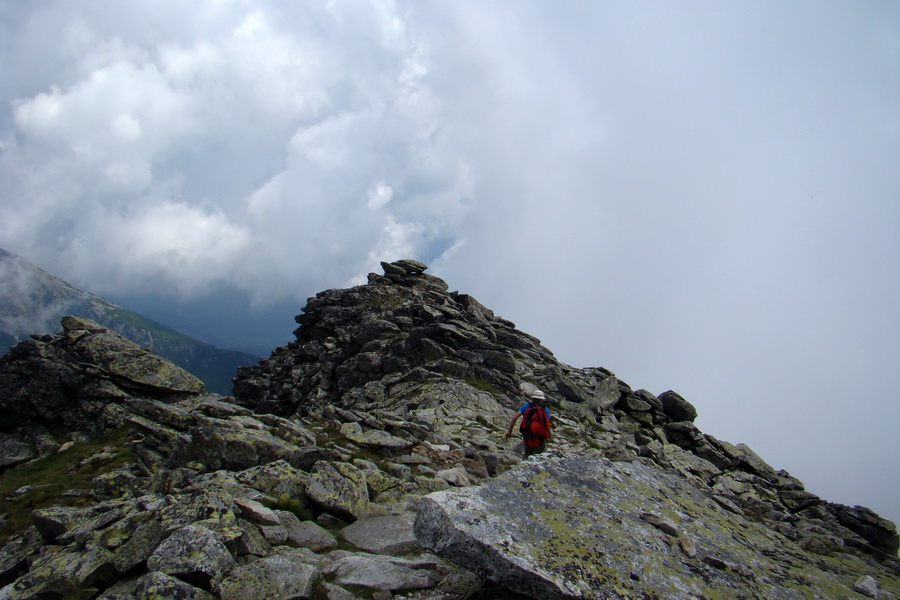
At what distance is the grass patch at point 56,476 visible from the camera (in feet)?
59.3

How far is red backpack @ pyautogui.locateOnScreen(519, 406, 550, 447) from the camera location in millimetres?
16641

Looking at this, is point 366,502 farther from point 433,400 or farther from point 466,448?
point 433,400

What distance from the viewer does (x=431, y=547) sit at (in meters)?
6.39

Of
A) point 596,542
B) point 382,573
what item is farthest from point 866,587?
point 382,573

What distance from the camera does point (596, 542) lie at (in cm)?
662

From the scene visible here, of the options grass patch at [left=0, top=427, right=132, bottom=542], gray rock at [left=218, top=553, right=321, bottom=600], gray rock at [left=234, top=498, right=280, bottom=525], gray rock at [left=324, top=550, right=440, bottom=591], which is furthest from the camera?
grass patch at [left=0, top=427, right=132, bottom=542]

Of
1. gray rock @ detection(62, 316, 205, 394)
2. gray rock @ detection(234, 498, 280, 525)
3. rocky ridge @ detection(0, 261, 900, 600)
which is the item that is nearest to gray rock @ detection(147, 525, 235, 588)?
rocky ridge @ detection(0, 261, 900, 600)

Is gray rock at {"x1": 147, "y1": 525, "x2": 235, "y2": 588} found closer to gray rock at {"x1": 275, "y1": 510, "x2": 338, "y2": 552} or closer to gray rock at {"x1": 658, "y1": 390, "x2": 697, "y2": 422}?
gray rock at {"x1": 275, "y1": 510, "x2": 338, "y2": 552}

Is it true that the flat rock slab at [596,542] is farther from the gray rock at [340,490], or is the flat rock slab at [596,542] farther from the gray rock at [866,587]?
the gray rock at [340,490]

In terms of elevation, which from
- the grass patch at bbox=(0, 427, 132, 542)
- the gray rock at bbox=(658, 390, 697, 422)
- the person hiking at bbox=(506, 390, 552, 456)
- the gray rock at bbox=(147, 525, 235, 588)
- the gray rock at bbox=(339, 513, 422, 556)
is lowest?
the grass patch at bbox=(0, 427, 132, 542)

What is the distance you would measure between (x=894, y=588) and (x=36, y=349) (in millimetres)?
49006

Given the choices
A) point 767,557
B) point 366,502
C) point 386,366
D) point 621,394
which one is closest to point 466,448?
point 366,502

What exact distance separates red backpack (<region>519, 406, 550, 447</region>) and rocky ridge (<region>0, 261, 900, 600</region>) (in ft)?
4.95

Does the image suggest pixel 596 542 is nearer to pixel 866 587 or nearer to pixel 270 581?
pixel 270 581
